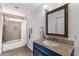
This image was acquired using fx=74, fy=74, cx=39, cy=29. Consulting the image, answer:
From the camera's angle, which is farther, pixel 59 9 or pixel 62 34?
pixel 59 9

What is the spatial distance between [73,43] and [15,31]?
6.96 feet

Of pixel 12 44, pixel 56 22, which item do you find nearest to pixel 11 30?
pixel 12 44

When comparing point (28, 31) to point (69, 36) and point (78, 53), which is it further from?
point (78, 53)

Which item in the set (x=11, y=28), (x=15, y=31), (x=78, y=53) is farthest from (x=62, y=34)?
(x=11, y=28)

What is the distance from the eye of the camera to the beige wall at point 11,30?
278 centimetres

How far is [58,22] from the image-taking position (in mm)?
1688

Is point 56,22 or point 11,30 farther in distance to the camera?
point 11,30

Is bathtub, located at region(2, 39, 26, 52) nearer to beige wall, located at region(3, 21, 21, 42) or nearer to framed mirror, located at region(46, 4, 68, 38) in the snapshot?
beige wall, located at region(3, 21, 21, 42)

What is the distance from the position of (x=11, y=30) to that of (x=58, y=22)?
1.95m

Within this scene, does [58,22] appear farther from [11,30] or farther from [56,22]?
[11,30]

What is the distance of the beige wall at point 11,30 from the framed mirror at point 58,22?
1.25 metres

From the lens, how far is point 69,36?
4.57 ft

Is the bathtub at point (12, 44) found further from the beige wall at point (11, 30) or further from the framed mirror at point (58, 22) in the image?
the framed mirror at point (58, 22)

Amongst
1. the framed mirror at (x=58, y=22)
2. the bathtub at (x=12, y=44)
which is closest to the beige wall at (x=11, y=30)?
the bathtub at (x=12, y=44)
